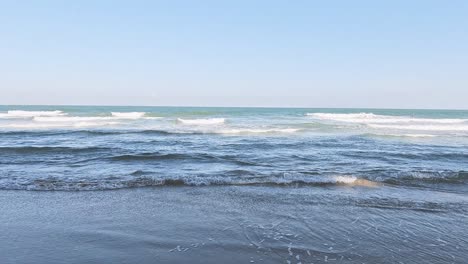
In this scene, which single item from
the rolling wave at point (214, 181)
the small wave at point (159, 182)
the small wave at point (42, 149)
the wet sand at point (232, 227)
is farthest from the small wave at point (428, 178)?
the small wave at point (42, 149)

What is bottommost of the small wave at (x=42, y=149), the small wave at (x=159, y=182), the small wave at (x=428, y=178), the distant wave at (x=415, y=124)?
the small wave at (x=42, y=149)

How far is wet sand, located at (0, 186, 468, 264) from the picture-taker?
4.60m

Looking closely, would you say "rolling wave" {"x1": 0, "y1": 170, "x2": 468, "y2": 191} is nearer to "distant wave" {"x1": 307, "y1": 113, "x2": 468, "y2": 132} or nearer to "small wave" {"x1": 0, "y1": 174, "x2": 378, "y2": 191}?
"small wave" {"x1": 0, "y1": 174, "x2": 378, "y2": 191}

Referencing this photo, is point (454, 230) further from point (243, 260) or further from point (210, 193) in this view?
point (210, 193)

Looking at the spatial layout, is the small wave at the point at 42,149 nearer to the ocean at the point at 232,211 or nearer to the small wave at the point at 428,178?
the ocean at the point at 232,211

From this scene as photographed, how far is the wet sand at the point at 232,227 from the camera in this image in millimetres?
4598

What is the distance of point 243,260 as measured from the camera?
446 cm

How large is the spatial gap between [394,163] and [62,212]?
10.9 m

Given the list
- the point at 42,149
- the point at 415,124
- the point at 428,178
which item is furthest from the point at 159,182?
the point at 415,124

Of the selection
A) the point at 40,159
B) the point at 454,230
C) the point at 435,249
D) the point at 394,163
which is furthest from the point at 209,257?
the point at 40,159

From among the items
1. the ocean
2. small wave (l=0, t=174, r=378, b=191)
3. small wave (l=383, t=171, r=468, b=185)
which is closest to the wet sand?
the ocean

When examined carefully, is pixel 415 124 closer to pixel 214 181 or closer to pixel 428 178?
pixel 428 178

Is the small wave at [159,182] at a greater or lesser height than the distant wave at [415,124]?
lesser

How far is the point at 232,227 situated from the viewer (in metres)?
5.68
